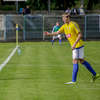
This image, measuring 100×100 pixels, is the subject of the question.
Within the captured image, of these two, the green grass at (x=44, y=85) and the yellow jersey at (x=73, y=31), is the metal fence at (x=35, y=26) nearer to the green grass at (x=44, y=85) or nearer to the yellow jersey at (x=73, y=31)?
the green grass at (x=44, y=85)

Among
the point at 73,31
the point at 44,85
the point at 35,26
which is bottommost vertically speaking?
the point at 44,85

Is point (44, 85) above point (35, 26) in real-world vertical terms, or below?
below

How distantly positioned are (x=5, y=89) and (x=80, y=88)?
6.19 ft

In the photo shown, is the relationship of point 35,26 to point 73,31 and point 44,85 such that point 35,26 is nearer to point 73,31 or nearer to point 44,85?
point 73,31

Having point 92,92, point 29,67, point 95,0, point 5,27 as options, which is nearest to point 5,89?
point 92,92

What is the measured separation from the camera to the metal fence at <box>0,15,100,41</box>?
38219 mm

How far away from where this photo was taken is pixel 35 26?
3884 cm

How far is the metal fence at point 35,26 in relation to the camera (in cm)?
3822

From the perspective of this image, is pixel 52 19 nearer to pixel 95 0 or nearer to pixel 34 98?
pixel 95 0

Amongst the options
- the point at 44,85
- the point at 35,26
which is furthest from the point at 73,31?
the point at 35,26

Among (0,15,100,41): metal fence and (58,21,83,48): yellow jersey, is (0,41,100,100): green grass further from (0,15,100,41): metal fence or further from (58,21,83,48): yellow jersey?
(0,15,100,41): metal fence

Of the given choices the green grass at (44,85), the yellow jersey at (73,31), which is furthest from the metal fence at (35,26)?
the yellow jersey at (73,31)

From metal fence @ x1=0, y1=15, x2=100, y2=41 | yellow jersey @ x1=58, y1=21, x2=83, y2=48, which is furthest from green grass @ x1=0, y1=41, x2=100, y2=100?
metal fence @ x1=0, y1=15, x2=100, y2=41

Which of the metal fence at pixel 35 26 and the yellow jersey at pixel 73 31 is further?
the metal fence at pixel 35 26
